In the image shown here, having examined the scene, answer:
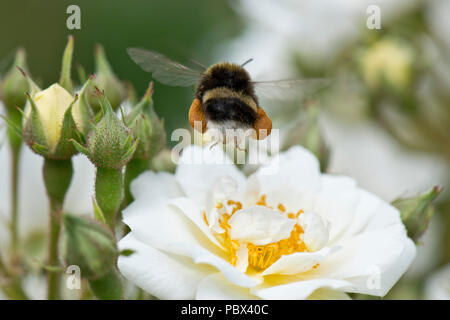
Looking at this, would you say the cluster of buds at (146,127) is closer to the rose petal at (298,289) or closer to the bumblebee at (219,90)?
the bumblebee at (219,90)

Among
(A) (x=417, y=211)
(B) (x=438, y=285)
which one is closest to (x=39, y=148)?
(A) (x=417, y=211)

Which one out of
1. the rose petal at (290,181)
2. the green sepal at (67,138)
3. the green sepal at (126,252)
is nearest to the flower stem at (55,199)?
the green sepal at (67,138)

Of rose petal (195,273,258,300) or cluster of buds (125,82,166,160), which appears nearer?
rose petal (195,273,258,300)

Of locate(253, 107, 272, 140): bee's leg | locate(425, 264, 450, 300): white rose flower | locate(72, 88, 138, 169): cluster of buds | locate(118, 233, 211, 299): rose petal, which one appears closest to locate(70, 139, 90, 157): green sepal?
locate(72, 88, 138, 169): cluster of buds

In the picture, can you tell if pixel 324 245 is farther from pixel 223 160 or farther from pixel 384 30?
pixel 384 30

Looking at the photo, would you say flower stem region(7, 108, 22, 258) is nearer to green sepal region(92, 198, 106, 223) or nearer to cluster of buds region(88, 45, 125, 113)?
cluster of buds region(88, 45, 125, 113)

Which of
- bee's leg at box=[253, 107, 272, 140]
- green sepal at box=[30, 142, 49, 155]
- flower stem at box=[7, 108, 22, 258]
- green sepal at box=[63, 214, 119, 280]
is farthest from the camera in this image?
flower stem at box=[7, 108, 22, 258]

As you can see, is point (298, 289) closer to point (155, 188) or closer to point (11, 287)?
point (155, 188)

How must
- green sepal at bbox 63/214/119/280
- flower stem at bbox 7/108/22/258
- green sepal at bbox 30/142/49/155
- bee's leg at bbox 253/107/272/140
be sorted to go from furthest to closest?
1. flower stem at bbox 7/108/22/258
2. bee's leg at bbox 253/107/272/140
3. green sepal at bbox 30/142/49/155
4. green sepal at bbox 63/214/119/280
